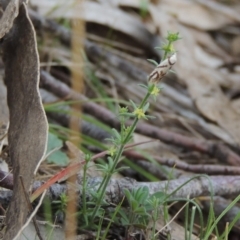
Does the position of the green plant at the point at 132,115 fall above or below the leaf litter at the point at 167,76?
above

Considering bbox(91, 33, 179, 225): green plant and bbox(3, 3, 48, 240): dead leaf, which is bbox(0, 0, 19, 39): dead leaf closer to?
bbox(3, 3, 48, 240): dead leaf

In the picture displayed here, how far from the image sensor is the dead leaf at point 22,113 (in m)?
1.37

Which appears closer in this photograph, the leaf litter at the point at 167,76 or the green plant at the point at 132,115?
the green plant at the point at 132,115

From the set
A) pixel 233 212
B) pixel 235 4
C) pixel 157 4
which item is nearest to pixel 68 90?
pixel 233 212

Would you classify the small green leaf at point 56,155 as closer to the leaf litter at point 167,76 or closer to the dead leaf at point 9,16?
the leaf litter at point 167,76

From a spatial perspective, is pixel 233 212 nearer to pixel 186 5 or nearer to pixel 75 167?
pixel 75 167

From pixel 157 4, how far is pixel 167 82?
744 millimetres

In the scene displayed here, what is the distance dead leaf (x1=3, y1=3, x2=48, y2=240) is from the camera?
1371 millimetres

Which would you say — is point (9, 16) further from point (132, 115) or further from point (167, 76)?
point (167, 76)

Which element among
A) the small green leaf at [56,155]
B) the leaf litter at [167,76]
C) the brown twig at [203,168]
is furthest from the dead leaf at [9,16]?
the brown twig at [203,168]

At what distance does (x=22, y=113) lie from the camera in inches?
60.8

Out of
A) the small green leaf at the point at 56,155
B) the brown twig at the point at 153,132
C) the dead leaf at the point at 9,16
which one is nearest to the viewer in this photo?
the dead leaf at the point at 9,16

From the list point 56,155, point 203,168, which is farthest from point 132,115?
point 203,168

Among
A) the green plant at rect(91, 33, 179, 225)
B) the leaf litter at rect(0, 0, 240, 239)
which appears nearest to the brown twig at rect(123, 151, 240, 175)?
the leaf litter at rect(0, 0, 240, 239)
